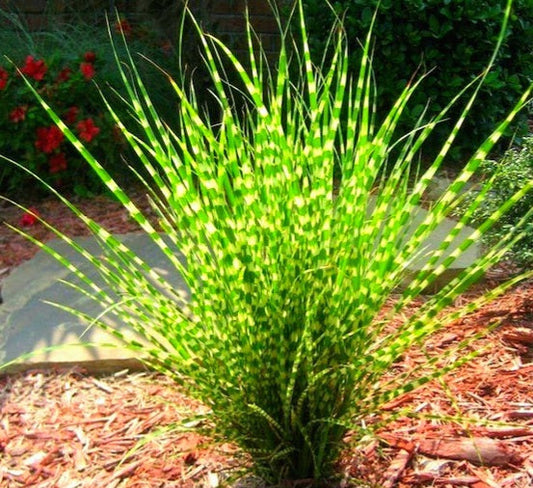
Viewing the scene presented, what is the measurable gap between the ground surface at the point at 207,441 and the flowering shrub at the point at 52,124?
6.05ft

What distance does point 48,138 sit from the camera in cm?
403

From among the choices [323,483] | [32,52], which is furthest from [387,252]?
[32,52]

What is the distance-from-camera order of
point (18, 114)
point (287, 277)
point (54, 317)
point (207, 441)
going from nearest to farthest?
1. point (287, 277)
2. point (207, 441)
3. point (54, 317)
4. point (18, 114)

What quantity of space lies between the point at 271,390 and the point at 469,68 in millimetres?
2915

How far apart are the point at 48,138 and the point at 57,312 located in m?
1.50

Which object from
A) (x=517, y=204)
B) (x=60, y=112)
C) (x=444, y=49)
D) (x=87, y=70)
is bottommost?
(x=517, y=204)

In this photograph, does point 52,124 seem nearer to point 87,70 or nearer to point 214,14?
point 87,70

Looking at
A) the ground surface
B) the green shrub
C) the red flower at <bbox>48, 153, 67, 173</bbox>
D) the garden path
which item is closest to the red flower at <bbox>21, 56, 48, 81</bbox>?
the red flower at <bbox>48, 153, 67, 173</bbox>

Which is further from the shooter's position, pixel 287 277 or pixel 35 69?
pixel 35 69

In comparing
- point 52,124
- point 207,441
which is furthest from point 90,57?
point 207,441

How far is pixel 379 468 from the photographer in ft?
6.13

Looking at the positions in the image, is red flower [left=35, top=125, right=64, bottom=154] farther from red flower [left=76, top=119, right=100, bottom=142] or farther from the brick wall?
the brick wall

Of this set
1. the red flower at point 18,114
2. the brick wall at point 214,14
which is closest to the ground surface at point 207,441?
the red flower at point 18,114

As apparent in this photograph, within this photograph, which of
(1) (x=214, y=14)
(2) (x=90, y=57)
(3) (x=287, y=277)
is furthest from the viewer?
(1) (x=214, y=14)
